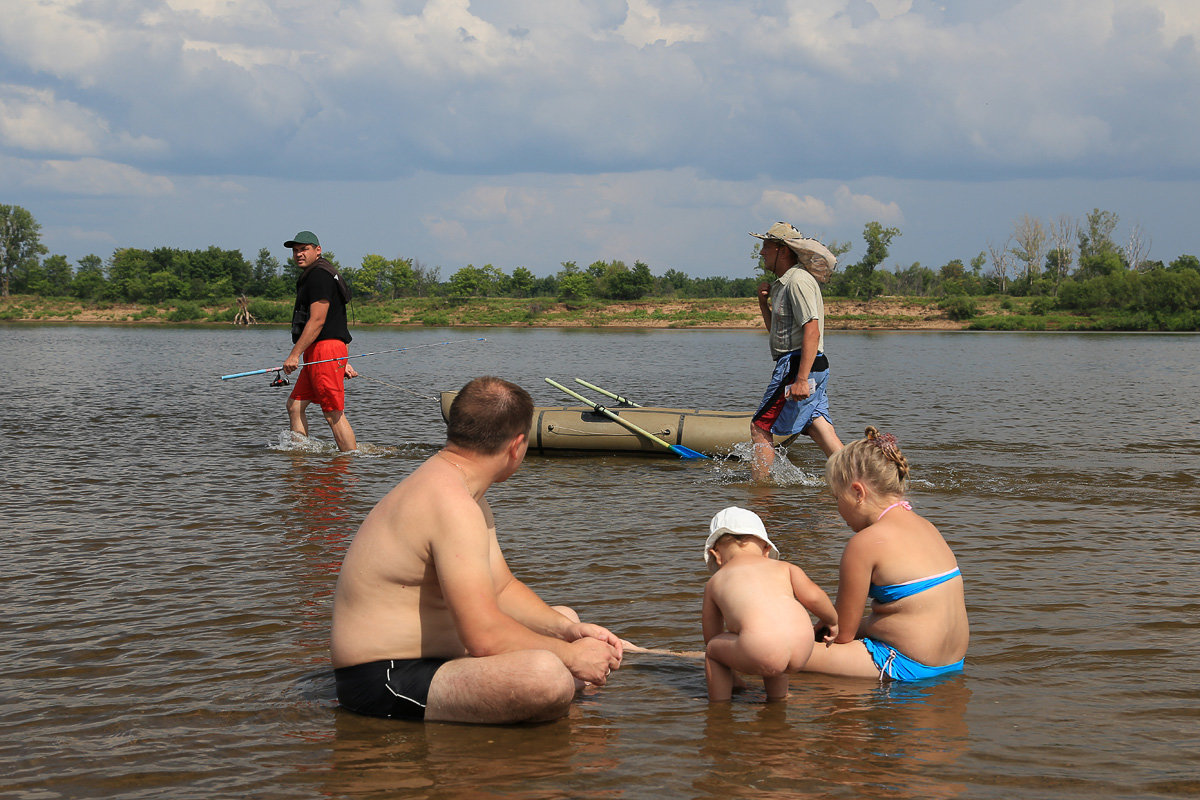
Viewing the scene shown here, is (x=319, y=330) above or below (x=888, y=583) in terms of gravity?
above

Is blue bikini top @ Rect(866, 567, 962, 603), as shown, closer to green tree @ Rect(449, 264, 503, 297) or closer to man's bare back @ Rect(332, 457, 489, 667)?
man's bare back @ Rect(332, 457, 489, 667)

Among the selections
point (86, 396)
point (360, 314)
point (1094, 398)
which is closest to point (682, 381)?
point (1094, 398)

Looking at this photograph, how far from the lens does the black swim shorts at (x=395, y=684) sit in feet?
11.0

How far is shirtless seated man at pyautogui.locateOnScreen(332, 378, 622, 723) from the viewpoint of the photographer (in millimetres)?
3131

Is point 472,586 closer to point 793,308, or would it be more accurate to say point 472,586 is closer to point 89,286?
point 793,308

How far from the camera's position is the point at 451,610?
3162mm

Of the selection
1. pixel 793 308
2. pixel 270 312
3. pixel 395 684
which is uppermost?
pixel 270 312

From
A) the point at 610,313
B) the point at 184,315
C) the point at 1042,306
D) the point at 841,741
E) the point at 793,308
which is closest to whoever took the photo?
the point at 841,741

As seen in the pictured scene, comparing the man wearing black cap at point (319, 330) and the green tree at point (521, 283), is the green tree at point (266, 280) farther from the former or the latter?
the man wearing black cap at point (319, 330)

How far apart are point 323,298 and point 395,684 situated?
21.6 ft

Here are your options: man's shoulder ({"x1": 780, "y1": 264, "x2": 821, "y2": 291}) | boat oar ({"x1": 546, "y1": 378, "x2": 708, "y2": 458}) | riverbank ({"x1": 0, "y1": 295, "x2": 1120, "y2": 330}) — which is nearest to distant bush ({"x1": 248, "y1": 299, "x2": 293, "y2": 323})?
riverbank ({"x1": 0, "y1": 295, "x2": 1120, "y2": 330})

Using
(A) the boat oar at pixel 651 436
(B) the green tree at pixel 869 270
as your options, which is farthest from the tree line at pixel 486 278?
(A) the boat oar at pixel 651 436

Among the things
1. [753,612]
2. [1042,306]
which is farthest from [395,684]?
[1042,306]

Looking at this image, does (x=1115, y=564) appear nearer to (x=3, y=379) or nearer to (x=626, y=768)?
(x=626, y=768)
